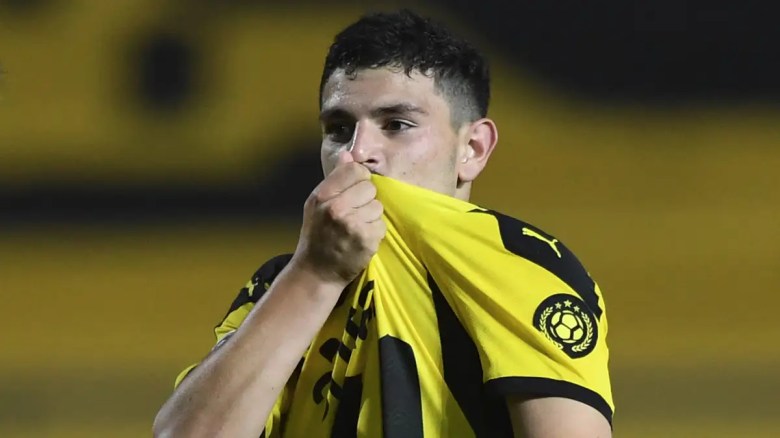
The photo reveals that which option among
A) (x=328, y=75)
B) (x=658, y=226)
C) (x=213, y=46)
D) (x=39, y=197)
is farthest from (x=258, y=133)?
(x=328, y=75)

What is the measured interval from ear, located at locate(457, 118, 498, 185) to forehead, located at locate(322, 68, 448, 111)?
8 cm

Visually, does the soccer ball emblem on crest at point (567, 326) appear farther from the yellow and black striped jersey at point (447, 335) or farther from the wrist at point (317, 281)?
the wrist at point (317, 281)

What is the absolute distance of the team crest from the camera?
107cm

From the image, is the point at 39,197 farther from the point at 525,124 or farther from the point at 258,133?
the point at 525,124

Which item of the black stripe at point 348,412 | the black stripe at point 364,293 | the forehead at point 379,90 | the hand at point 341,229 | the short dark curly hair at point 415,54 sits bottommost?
the black stripe at point 348,412

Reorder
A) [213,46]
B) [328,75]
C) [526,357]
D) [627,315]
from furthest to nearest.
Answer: [213,46], [627,315], [328,75], [526,357]

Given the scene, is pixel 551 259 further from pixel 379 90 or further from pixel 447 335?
pixel 379 90

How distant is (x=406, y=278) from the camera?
1152 millimetres

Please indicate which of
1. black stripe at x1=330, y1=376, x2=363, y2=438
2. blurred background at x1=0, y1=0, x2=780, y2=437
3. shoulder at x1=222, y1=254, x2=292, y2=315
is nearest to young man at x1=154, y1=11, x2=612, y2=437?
black stripe at x1=330, y1=376, x2=363, y2=438

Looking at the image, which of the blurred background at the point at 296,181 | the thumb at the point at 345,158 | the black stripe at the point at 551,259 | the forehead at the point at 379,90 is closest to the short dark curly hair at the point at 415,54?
the forehead at the point at 379,90

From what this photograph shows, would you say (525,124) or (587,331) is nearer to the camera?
(587,331)

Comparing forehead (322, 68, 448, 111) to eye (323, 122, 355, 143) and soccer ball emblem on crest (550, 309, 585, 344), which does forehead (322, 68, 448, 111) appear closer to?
eye (323, 122, 355, 143)

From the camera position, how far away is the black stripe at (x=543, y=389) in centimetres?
104

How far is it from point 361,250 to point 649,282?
1.39 meters
